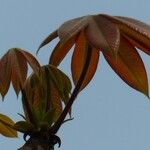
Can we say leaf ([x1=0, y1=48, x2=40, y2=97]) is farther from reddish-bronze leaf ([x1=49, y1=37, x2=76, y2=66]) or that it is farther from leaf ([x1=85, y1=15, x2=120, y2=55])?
leaf ([x1=85, y1=15, x2=120, y2=55])

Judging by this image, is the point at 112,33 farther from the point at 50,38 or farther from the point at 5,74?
the point at 5,74

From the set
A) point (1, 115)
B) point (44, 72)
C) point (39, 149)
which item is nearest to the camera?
point (39, 149)

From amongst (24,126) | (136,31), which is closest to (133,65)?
(136,31)

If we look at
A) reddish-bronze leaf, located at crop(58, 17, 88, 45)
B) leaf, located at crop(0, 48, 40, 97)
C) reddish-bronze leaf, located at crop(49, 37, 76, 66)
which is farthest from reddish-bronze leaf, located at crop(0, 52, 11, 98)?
reddish-bronze leaf, located at crop(58, 17, 88, 45)

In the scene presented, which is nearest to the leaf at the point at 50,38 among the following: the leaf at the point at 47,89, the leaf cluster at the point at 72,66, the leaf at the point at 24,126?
the leaf cluster at the point at 72,66

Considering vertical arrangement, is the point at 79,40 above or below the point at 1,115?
above

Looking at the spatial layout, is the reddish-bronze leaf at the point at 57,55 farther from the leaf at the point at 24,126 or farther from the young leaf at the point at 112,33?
the leaf at the point at 24,126

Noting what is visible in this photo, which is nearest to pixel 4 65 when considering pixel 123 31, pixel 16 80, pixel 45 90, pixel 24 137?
pixel 16 80

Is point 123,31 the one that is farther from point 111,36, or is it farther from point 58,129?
point 58,129
